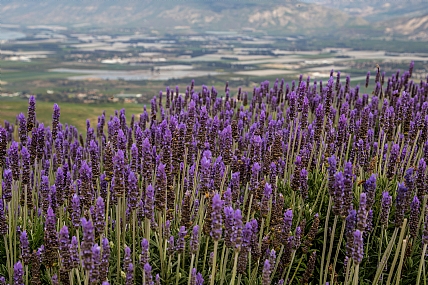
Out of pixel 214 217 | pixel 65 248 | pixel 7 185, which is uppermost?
pixel 214 217

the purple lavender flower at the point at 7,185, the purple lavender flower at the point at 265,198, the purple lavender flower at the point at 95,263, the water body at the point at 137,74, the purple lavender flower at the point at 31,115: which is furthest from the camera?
the water body at the point at 137,74

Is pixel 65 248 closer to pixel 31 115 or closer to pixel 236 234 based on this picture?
pixel 236 234

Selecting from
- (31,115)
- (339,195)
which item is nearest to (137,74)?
(31,115)

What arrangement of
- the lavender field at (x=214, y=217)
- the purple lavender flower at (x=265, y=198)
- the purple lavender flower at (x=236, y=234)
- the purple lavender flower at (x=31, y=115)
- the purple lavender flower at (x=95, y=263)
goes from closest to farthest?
the purple lavender flower at (x=95, y=263)
the purple lavender flower at (x=236, y=234)
the lavender field at (x=214, y=217)
the purple lavender flower at (x=265, y=198)
the purple lavender flower at (x=31, y=115)

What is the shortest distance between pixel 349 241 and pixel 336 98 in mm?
7878

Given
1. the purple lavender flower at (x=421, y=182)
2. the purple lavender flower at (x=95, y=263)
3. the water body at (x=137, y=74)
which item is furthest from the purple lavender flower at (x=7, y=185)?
the water body at (x=137, y=74)

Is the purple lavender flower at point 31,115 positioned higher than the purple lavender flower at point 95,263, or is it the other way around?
the purple lavender flower at point 31,115

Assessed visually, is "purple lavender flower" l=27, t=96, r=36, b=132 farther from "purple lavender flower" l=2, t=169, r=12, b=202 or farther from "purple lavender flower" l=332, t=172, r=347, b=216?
"purple lavender flower" l=332, t=172, r=347, b=216

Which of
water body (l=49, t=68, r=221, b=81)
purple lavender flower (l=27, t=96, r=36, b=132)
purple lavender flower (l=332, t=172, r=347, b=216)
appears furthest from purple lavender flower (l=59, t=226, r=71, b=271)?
water body (l=49, t=68, r=221, b=81)

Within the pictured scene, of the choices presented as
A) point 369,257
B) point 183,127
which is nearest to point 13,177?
point 183,127

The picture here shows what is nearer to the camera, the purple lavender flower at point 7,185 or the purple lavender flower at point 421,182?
the purple lavender flower at point 421,182

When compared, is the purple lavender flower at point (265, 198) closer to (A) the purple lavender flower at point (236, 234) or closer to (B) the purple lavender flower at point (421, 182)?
(A) the purple lavender flower at point (236, 234)

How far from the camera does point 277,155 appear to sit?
18.4 ft

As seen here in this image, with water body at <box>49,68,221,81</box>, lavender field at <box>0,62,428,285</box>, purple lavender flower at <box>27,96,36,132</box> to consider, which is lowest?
water body at <box>49,68,221,81</box>
